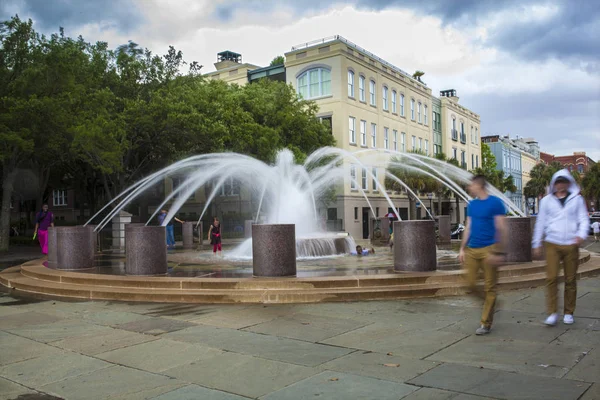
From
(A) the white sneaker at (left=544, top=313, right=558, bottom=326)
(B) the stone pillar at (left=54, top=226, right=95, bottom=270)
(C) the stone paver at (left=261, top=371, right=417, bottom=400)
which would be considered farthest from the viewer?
(B) the stone pillar at (left=54, top=226, right=95, bottom=270)

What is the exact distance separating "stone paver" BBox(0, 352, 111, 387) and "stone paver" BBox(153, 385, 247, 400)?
131 cm

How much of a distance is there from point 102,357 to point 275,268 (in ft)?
16.2

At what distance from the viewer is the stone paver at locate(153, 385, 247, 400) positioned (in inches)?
186

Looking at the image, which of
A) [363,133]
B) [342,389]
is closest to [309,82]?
[363,133]

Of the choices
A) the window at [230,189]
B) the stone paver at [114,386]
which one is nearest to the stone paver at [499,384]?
the stone paver at [114,386]

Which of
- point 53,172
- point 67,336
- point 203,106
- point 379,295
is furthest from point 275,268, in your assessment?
point 53,172

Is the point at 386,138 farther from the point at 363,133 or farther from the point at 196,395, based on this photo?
the point at 196,395

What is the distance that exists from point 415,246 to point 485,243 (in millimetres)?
4462

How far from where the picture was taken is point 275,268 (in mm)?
10766

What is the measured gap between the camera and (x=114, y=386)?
515 centimetres

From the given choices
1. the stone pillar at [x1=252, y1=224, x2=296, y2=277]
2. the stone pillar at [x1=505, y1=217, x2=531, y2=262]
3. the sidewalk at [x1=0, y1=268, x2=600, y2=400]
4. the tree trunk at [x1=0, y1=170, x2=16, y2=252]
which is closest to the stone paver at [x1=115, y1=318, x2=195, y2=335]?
the sidewalk at [x1=0, y1=268, x2=600, y2=400]

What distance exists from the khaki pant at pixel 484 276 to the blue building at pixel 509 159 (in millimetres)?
83067

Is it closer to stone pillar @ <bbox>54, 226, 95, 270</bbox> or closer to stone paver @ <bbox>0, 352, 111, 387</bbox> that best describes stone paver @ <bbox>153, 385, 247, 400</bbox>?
stone paver @ <bbox>0, 352, 111, 387</bbox>

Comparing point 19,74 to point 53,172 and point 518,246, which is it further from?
point 518,246
